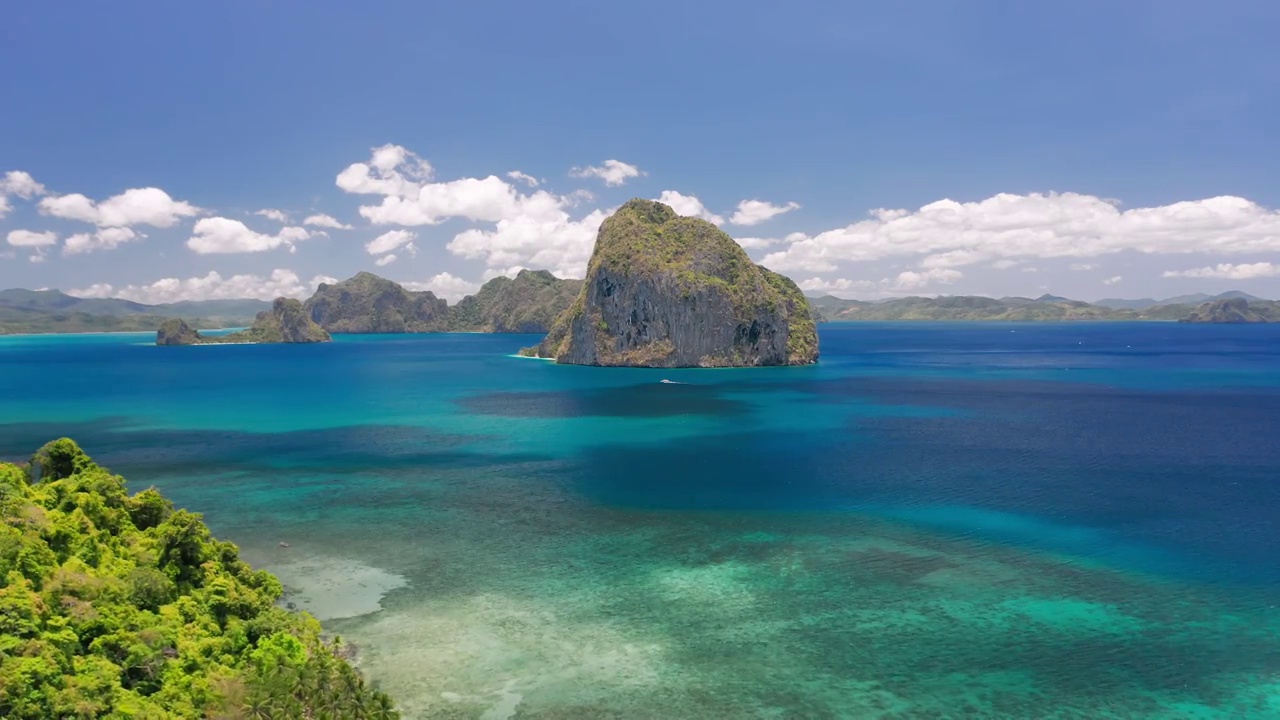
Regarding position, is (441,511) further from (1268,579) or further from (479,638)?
(1268,579)

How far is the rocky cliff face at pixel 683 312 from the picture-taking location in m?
182

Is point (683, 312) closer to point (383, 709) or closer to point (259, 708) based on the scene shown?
point (383, 709)

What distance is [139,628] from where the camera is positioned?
23391mm

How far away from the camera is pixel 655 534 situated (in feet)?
152

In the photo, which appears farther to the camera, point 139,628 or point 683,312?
point 683,312

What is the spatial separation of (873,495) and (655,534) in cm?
1934

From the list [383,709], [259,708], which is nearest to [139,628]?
[259,708]

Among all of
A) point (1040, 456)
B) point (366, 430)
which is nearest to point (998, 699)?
point (1040, 456)

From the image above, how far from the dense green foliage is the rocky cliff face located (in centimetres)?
15411

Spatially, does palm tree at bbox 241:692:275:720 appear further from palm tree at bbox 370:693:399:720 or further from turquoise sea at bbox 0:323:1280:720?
turquoise sea at bbox 0:323:1280:720

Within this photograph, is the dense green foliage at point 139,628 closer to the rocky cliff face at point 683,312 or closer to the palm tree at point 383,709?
the palm tree at point 383,709

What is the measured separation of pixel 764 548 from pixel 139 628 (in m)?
31.0

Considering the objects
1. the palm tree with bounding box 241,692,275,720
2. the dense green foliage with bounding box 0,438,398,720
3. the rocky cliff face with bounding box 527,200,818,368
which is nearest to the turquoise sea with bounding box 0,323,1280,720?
the dense green foliage with bounding box 0,438,398,720

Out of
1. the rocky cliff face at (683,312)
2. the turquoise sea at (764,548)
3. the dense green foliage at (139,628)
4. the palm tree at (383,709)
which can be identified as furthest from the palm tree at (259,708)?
the rocky cliff face at (683,312)
